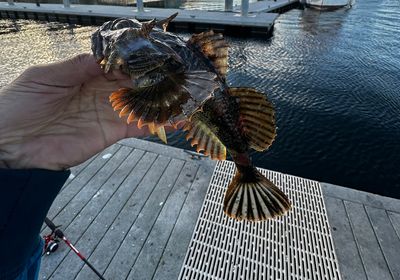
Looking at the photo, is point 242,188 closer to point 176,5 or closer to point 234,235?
point 234,235

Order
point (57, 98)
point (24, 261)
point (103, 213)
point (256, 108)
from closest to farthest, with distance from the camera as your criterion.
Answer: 1. point (24, 261)
2. point (256, 108)
3. point (57, 98)
4. point (103, 213)

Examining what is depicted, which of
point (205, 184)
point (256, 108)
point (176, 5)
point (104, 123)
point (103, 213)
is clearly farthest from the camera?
point (176, 5)

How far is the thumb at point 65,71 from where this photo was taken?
348 centimetres

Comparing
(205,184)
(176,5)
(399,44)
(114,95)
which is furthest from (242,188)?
(176,5)

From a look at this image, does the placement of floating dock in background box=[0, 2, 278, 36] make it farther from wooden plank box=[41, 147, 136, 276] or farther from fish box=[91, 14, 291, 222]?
fish box=[91, 14, 291, 222]

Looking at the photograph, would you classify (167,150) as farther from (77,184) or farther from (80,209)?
(80,209)

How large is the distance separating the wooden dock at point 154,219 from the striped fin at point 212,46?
4.10 m

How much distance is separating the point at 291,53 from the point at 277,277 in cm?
2167

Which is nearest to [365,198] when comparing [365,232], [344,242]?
[365,232]

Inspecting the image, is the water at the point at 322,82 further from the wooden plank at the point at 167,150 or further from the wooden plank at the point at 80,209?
the wooden plank at the point at 80,209

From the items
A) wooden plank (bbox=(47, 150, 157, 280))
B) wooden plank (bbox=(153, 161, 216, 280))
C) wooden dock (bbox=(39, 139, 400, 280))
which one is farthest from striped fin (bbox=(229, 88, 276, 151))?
wooden plank (bbox=(47, 150, 157, 280))

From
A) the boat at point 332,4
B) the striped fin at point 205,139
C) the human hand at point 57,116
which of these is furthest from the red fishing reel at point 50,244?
the boat at point 332,4

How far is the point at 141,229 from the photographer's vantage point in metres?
6.45

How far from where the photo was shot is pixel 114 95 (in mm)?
3160
